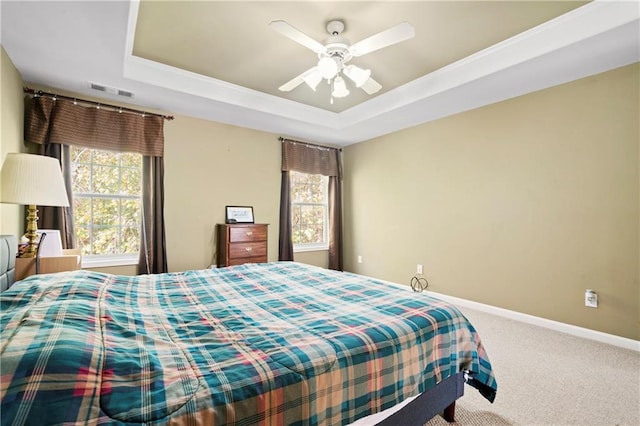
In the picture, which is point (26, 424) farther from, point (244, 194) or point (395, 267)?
point (395, 267)

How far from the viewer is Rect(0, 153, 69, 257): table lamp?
1.99 meters

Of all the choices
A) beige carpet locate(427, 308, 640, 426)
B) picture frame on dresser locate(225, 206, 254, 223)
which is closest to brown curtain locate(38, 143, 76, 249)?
picture frame on dresser locate(225, 206, 254, 223)

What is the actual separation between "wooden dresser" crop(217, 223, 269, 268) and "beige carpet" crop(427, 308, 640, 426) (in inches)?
110

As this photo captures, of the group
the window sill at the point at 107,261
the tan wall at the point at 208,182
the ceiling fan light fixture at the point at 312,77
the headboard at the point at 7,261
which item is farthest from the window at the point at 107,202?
the ceiling fan light fixture at the point at 312,77

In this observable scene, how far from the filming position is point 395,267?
4602 millimetres

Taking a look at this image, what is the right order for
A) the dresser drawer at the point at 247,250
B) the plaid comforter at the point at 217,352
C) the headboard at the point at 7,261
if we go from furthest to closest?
the dresser drawer at the point at 247,250 → the headboard at the point at 7,261 → the plaid comforter at the point at 217,352

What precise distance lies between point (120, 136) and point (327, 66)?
258 centimetres

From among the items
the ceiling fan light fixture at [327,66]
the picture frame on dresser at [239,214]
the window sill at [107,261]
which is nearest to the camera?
the ceiling fan light fixture at [327,66]

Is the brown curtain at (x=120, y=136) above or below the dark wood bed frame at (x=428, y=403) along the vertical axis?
above

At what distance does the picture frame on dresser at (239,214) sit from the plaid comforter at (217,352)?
2.37 m

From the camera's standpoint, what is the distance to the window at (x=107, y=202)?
3.39 meters

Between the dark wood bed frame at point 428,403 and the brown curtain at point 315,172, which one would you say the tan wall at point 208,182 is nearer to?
the brown curtain at point 315,172

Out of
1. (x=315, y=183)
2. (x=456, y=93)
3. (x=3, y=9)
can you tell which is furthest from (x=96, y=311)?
(x=315, y=183)

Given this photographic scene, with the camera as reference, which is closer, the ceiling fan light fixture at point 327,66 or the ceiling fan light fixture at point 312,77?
the ceiling fan light fixture at point 327,66
